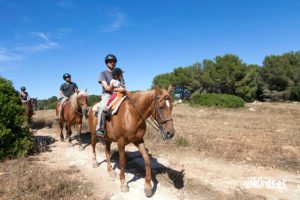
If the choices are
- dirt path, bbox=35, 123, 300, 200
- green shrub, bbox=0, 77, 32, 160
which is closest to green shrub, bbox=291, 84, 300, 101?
dirt path, bbox=35, 123, 300, 200

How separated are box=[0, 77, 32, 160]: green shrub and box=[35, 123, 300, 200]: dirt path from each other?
2.75ft

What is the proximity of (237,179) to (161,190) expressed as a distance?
78.2 inches

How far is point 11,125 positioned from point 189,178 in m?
5.73

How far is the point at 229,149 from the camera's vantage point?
884 centimetres

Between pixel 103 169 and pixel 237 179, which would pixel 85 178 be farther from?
pixel 237 179

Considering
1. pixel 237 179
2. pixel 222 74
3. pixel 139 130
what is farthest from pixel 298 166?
A: pixel 222 74

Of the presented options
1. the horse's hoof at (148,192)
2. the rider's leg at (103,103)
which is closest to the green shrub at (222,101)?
the rider's leg at (103,103)

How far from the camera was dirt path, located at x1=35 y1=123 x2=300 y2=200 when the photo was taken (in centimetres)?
561

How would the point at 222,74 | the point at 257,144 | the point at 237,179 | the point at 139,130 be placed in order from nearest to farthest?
the point at 139,130 < the point at 237,179 < the point at 257,144 < the point at 222,74

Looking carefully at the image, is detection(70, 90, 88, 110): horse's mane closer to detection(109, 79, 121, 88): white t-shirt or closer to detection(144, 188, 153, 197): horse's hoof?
detection(109, 79, 121, 88): white t-shirt

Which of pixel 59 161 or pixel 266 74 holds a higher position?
pixel 266 74

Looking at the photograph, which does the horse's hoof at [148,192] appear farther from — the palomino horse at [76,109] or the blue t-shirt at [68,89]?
the blue t-shirt at [68,89]

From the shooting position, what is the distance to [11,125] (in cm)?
815

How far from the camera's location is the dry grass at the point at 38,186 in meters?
5.07
